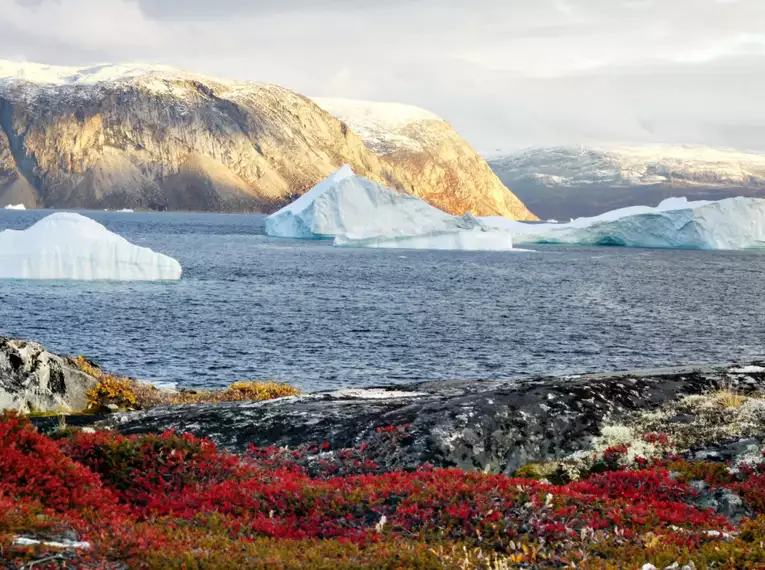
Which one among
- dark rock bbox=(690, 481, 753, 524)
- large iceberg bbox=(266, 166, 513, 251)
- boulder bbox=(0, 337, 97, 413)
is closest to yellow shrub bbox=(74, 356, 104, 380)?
boulder bbox=(0, 337, 97, 413)

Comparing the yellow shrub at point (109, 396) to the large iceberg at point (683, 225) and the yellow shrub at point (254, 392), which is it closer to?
the yellow shrub at point (254, 392)

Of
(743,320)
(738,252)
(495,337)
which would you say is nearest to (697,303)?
(743,320)

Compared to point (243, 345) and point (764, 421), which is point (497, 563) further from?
point (243, 345)

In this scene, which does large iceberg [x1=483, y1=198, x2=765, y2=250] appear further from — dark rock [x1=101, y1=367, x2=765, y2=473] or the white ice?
dark rock [x1=101, y1=367, x2=765, y2=473]

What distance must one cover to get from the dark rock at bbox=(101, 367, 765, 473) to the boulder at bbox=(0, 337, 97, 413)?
11.9ft

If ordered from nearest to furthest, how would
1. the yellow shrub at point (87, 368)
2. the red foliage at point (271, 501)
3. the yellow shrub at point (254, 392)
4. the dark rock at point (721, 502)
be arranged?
1. the red foliage at point (271, 501)
2. the dark rock at point (721, 502)
3. the yellow shrub at point (87, 368)
4. the yellow shrub at point (254, 392)

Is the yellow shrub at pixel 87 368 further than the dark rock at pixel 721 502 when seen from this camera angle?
Yes

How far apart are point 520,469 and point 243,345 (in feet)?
115

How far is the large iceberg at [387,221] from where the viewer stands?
130500 mm

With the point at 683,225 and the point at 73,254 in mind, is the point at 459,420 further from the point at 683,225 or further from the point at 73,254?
the point at 683,225

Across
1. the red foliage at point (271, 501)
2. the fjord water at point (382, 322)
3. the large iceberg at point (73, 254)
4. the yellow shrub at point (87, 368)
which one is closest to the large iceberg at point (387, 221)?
the fjord water at point (382, 322)

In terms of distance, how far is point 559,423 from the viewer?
1492cm

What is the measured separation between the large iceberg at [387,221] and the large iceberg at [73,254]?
58.0m

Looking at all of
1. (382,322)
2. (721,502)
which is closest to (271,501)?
(721,502)
